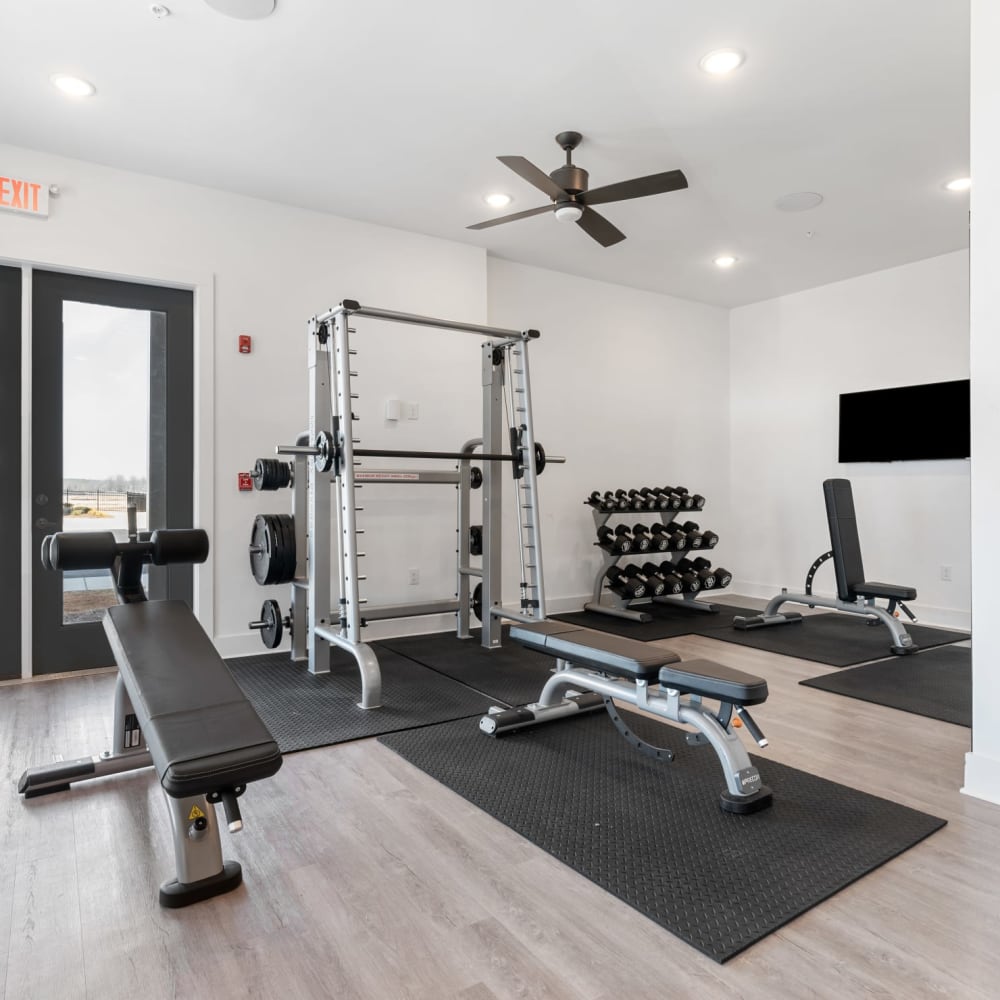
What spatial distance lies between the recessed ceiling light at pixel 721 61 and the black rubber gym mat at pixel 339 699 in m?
2.79

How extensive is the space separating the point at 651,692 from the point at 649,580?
2920 mm

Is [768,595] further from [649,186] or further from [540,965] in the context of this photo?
[540,965]

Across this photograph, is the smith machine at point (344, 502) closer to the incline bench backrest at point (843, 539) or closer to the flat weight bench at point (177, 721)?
the flat weight bench at point (177, 721)

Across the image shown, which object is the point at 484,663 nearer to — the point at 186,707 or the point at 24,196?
the point at 186,707

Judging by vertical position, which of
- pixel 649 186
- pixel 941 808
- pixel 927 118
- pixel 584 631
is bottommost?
pixel 941 808

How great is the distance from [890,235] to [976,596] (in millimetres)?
3366

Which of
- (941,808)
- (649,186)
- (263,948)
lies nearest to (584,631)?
(941,808)

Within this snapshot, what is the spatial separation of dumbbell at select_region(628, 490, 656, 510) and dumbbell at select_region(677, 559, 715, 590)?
1.78ft

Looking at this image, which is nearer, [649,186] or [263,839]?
[263,839]

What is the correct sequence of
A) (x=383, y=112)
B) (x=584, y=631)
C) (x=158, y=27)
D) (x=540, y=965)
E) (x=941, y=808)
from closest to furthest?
(x=540, y=965), (x=941, y=808), (x=158, y=27), (x=584, y=631), (x=383, y=112)

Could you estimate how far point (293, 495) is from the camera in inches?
157

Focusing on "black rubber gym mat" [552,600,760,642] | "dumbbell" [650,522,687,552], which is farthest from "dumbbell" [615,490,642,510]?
"black rubber gym mat" [552,600,760,642]

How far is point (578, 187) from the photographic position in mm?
3439

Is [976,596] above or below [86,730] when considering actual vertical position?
above
